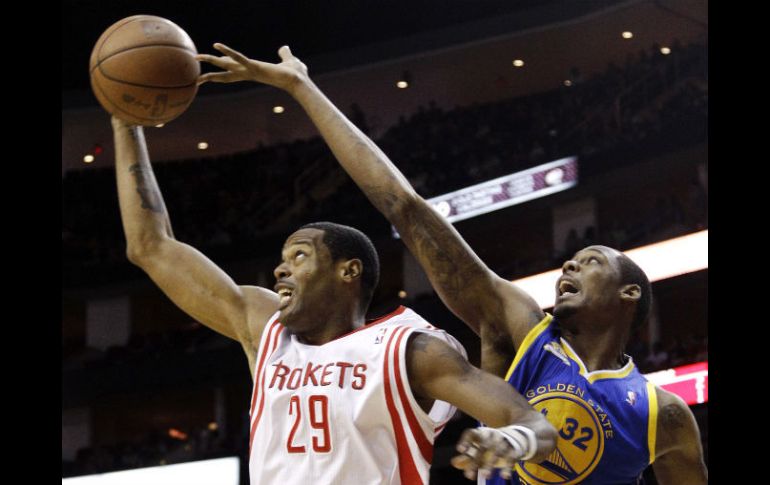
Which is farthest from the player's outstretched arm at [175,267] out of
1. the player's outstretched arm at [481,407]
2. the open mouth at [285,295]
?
the player's outstretched arm at [481,407]

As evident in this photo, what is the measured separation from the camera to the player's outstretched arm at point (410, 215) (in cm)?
407

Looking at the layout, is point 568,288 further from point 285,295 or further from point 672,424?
point 285,295

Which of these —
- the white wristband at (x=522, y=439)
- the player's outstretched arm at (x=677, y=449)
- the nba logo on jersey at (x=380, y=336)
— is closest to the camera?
the white wristband at (x=522, y=439)

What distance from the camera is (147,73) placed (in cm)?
434

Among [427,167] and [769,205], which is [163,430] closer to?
[427,167]

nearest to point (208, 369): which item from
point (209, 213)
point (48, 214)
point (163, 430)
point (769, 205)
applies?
point (209, 213)

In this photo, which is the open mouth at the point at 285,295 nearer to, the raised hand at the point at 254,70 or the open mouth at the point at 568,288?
the raised hand at the point at 254,70

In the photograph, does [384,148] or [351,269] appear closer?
[351,269]

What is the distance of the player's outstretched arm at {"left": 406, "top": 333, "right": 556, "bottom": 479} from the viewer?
2.72m

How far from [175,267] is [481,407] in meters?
1.53

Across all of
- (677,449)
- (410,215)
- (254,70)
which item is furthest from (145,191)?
(677,449)

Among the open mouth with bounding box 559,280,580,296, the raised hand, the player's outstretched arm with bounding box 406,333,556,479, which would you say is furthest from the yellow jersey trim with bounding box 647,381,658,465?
the raised hand

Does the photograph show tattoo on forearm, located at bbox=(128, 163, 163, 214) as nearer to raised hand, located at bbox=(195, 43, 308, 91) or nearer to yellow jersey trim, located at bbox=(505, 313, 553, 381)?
raised hand, located at bbox=(195, 43, 308, 91)

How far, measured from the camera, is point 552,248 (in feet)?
54.8
